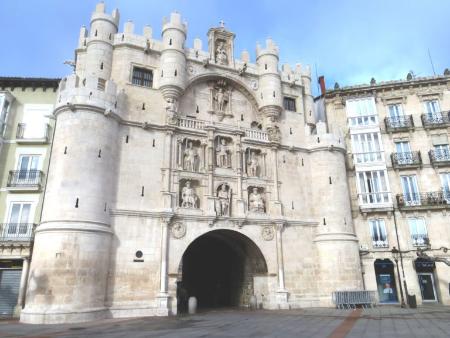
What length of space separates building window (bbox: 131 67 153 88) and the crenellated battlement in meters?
2.40

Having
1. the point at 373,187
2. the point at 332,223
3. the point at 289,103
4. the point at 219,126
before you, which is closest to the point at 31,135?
the point at 219,126

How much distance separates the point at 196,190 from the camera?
23.2m

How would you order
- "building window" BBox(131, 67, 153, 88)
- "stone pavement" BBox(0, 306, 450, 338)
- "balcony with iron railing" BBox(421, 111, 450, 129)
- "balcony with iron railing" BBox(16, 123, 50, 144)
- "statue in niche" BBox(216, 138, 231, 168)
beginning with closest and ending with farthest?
"stone pavement" BBox(0, 306, 450, 338), "balcony with iron railing" BBox(16, 123, 50, 144), "building window" BBox(131, 67, 153, 88), "statue in niche" BBox(216, 138, 231, 168), "balcony with iron railing" BBox(421, 111, 450, 129)

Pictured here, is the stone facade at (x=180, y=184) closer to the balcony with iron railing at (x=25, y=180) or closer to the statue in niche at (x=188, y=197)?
the statue in niche at (x=188, y=197)

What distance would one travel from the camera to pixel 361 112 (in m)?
29.1

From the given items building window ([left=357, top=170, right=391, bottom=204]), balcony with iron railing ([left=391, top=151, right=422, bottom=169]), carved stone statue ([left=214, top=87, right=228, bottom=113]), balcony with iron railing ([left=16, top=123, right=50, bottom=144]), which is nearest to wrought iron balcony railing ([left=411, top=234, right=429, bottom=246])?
building window ([left=357, top=170, right=391, bottom=204])

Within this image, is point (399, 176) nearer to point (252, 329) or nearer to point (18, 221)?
point (252, 329)

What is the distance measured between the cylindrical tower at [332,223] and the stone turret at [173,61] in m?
11.4

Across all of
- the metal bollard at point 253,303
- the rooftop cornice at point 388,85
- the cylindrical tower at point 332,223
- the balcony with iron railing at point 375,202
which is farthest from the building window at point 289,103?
the metal bollard at point 253,303

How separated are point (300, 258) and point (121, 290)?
12.0 m

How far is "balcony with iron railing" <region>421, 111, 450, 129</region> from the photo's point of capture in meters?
27.2

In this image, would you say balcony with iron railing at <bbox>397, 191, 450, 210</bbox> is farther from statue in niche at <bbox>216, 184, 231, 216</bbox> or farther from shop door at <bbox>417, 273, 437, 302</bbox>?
statue in niche at <bbox>216, 184, 231, 216</bbox>

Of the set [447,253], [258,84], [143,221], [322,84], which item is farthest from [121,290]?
[322,84]

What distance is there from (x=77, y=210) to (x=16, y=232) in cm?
510
